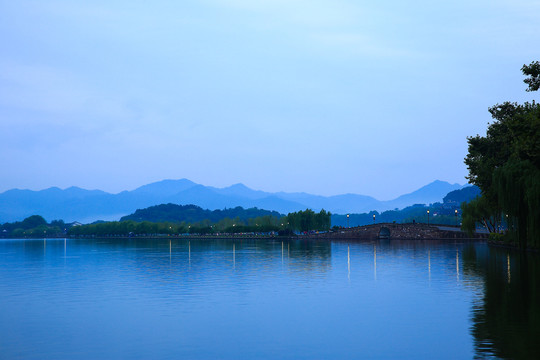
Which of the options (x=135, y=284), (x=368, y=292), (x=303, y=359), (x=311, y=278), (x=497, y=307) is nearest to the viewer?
(x=303, y=359)

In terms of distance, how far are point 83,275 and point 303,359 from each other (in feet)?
109

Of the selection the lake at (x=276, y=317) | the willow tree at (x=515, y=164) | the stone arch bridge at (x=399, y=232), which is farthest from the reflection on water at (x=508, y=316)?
the stone arch bridge at (x=399, y=232)

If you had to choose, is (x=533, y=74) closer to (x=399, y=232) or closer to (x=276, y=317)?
(x=276, y=317)

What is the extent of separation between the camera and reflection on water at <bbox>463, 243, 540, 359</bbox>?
16.9 meters

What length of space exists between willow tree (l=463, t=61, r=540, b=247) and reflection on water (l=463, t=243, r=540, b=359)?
1106cm

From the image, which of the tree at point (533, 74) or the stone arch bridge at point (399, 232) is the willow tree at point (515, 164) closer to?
the tree at point (533, 74)

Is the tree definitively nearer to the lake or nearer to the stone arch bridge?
the lake

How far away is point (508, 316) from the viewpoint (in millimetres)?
22203

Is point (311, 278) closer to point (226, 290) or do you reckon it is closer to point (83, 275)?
point (226, 290)

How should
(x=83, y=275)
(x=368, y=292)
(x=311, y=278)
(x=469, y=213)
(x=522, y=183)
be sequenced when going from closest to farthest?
(x=368, y=292) < (x=311, y=278) < (x=83, y=275) < (x=522, y=183) < (x=469, y=213)

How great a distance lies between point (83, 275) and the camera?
45.6 m

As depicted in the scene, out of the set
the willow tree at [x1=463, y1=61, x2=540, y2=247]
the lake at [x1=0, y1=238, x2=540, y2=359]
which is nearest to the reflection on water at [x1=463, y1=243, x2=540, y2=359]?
the lake at [x1=0, y1=238, x2=540, y2=359]

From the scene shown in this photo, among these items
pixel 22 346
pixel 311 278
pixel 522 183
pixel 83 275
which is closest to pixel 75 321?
pixel 22 346

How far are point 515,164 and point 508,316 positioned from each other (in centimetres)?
4047
